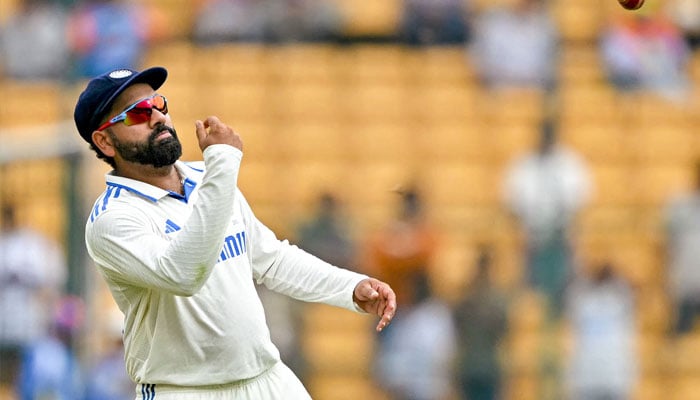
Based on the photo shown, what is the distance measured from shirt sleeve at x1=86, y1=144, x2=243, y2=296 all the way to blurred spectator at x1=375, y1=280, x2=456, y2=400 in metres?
5.88

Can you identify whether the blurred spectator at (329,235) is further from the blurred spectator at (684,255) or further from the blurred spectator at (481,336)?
the blurred spectator at (684,255)

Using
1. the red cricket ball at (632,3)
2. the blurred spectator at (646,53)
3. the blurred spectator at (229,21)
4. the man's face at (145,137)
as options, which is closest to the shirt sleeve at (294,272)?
the man's face at (145,137)

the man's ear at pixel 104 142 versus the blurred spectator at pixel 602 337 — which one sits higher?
the man's ear at pixel 104 142

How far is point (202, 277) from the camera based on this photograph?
457 cm

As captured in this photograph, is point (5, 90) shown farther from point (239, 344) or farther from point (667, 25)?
point (239, 344)

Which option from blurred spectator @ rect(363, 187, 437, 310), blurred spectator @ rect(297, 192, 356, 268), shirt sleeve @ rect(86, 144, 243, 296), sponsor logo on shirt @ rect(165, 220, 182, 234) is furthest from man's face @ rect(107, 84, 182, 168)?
blurred spectator @ rect(363, 187, 437, 310)

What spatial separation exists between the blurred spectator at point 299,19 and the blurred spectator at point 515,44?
52.1 inches

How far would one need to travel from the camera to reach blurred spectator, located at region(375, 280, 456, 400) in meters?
10.4

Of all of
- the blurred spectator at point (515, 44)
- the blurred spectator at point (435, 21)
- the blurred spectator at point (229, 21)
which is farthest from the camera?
the blurred spectator at point (229, 21)

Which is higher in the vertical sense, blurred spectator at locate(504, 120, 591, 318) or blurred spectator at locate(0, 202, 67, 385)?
blurred spectator at locate(504, 120, 591, 318)

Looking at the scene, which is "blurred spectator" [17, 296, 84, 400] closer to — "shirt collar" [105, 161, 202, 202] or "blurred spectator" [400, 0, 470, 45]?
"blurred spectator" [400, 0, 470, 45]

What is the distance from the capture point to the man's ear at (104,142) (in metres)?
4.95

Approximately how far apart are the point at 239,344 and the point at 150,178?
618 millimetres

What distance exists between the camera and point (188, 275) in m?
4.54
